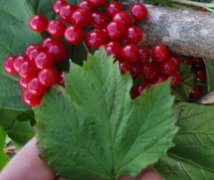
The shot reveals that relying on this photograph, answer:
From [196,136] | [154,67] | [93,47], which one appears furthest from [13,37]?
[196,136]

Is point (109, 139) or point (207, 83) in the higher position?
point (109, 139)

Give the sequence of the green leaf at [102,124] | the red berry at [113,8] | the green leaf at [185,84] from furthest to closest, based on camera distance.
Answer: the green leaf at [185,84] < the red berry at [113,8] < the green leaf at [102,124]

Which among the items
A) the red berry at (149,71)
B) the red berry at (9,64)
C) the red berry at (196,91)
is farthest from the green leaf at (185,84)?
the red berry at (9,64)

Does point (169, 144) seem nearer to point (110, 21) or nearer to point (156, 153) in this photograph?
point (156, 153)

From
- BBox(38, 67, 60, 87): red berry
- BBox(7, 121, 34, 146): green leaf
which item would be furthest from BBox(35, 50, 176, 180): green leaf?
BBox(7, 121, 34, 146): green leaf

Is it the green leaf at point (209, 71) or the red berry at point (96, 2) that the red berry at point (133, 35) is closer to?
the red berry at point (96, 2)

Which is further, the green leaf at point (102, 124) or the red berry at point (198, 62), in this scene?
the red berry at point (198, 62)

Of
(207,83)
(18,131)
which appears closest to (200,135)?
(207,83)
